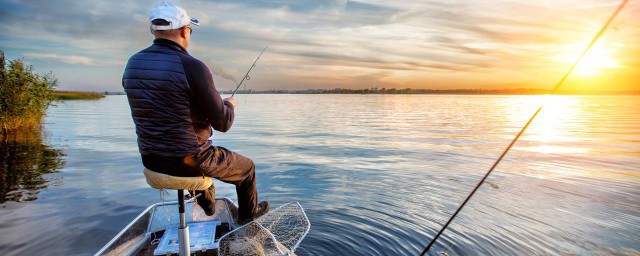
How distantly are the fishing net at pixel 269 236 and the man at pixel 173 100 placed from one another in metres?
1.47

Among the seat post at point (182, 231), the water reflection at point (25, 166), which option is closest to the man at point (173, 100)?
the seat post at point (182, 231)

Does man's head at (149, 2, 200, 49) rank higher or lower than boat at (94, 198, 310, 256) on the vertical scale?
higher

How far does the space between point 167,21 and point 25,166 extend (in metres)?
13.7

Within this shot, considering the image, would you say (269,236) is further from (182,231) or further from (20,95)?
(20,95)

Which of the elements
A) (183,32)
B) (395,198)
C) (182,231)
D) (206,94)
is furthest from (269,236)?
(395,198)

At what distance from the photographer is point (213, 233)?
566 cm

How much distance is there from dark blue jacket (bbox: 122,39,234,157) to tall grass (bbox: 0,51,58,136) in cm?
2226

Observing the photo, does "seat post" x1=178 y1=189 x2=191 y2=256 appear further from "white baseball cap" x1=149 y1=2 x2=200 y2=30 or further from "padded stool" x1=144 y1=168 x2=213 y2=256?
"white baseball cap" x1=149 y1=2 x2=200 y2=30

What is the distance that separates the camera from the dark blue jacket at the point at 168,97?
3588 millimetres

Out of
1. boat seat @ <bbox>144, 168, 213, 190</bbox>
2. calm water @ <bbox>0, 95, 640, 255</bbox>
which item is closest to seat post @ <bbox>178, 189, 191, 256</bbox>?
boat seat @ <bbox>144, 168, 213, 190</bbox>

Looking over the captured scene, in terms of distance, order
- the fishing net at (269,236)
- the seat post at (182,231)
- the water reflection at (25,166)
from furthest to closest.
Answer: the water reflection at (25,166), the fishing net at (269,236), the seat post at (182,231)

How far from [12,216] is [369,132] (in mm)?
19476

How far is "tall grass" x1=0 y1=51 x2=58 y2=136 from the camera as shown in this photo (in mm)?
20812

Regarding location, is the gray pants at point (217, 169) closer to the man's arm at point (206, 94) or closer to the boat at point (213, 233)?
the boat at point (213, 233)
